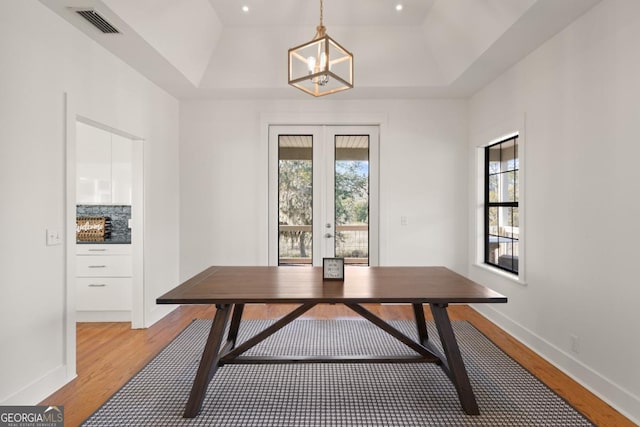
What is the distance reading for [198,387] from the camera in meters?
2.03

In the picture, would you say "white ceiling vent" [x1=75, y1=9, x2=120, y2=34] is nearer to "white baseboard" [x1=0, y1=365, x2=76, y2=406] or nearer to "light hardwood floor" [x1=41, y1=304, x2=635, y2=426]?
"white baseboard" [x1=0, y1=365, x2=76, y2=406]

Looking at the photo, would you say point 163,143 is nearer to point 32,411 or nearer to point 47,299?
point 47,299

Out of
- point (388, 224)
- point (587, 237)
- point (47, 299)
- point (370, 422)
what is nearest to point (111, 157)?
point (47, 299)

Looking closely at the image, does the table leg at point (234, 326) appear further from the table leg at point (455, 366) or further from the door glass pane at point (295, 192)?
the door glass pane at point (295, 192)

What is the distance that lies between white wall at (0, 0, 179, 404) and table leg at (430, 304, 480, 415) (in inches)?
101

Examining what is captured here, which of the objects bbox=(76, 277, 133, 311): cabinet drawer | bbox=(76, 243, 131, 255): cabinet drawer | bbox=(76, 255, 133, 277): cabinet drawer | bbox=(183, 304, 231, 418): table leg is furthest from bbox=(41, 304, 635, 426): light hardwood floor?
bbox=(76, 243, 131, 255): cabinet drawer

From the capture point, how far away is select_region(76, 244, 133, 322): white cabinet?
357cm

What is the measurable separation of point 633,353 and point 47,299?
3.76 m

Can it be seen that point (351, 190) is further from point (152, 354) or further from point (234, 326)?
point (152, 354)

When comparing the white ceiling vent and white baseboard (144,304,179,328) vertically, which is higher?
the white ceiling vent

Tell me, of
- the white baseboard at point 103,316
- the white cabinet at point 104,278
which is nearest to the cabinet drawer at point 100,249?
the white cabinet at point 104,278

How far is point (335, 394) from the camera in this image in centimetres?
222

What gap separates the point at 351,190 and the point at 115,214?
2.90 m

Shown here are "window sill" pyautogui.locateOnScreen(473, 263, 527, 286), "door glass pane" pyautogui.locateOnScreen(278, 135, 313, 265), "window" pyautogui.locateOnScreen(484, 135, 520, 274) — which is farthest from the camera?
"door glass pane" pyautogui.locateOnScreen(278, 135, 313, 265)
